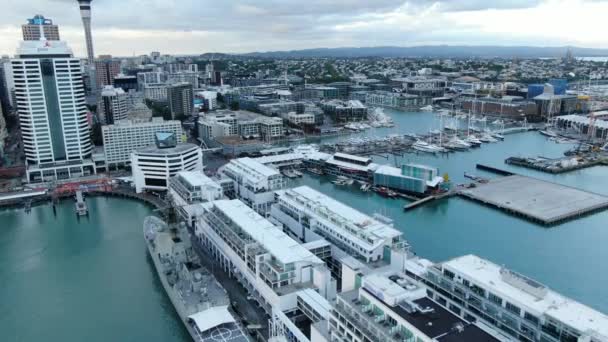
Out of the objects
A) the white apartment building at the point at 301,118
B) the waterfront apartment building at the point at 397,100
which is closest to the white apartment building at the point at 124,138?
the white apartment building at the point at 301,118

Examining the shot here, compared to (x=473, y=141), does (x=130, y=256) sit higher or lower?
lower

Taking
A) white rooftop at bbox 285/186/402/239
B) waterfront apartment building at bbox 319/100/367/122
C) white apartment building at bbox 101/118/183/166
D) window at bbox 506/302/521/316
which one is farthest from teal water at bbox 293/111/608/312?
waterfront apartment building at bbox 319/100/367/122

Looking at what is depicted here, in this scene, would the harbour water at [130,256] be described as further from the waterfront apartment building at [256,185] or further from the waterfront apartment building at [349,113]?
the waterfront apartment building at [349,113]

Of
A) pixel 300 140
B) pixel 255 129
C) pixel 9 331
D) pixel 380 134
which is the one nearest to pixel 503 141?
pixel 380 134

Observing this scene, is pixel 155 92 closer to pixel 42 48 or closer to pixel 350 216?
pixel 42 48

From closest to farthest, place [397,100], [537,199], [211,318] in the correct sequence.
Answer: [211,318], [537,199], [397,100]

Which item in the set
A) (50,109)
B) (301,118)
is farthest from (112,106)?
(301,118)

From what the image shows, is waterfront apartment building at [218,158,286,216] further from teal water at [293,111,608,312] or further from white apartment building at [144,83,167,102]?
white apartment building at [144,83,167,102]
